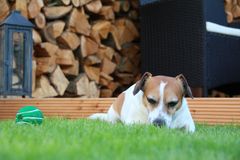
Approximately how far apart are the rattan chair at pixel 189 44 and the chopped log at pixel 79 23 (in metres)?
0.55

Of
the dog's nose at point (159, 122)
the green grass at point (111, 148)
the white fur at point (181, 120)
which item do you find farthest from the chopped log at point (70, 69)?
the green grass at point (111, 148)

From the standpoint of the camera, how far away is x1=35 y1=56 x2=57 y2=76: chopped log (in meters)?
4.26

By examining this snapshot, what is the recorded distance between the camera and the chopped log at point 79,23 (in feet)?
14.6

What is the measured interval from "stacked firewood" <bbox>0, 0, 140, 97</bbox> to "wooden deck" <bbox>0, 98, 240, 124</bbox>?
2.13 ft

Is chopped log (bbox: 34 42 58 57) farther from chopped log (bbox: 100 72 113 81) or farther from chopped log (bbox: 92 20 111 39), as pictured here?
chopped log (bbox: 100 72 113 81)

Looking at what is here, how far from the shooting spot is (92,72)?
471cm

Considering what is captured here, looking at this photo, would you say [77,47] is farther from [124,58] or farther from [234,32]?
[234,32]

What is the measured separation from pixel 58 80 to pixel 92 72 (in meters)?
0.46

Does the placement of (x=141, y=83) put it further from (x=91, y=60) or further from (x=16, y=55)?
(x=91, y=60)

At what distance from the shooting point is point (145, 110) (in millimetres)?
2473

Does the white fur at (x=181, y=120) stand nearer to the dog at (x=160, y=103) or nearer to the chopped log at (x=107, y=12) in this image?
the dog at (x=160, y=103)

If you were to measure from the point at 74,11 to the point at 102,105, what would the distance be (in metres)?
1.49

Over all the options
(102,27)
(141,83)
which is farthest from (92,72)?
(141,83)

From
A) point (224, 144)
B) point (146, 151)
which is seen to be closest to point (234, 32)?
point (224, 144)
